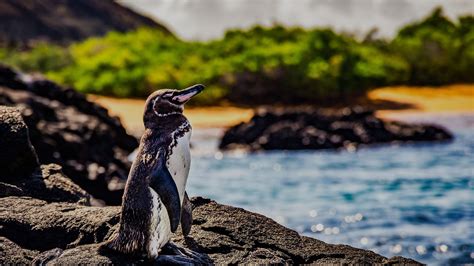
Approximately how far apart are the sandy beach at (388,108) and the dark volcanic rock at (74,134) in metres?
15.4

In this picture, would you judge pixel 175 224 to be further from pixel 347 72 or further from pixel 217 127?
pixel 347 72

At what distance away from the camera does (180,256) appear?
15.7ft

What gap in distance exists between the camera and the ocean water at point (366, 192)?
1155cm

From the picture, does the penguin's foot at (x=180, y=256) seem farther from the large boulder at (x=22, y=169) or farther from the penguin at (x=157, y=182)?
the large boulder at (x=22, y=169)

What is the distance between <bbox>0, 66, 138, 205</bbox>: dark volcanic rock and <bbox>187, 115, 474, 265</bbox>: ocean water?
7.74ft

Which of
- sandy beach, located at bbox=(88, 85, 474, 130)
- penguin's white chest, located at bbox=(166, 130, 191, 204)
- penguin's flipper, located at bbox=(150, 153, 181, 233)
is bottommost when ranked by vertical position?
penguin's flipper, located at bbox=(150, 153, 181, 233)

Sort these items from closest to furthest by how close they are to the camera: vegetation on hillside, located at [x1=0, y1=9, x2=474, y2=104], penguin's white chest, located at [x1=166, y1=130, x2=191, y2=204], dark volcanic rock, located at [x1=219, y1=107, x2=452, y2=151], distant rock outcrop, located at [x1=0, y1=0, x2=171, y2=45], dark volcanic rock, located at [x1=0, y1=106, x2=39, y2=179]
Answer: penguin's white chest, located at [x1=166, y1=130, x2=191, y2=204], dark volcanic rock, located at [x1=0, y1=106, x2=39, y2=179], dark volcanic rock, located at [x1=219, y1=107, x2=452, y2=151], vegetation on hillside, located at [x1=0, y1=9, x2=474, y2=104], distant rock outcrop, located at [x1=0, y1=0, x2=171, y2=45]

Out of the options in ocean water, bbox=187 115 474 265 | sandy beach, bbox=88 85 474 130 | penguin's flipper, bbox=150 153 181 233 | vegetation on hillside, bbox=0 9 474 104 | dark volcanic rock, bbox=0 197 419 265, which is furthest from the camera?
vegetation on hillside, bbox=0 9 474 104

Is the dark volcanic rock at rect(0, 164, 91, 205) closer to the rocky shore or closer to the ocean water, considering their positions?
the rocky shore

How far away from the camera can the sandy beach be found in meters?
34.2

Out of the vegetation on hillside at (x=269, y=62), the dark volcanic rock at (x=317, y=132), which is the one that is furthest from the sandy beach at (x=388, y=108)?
the dark volcanic rock at (x=317, y=132)

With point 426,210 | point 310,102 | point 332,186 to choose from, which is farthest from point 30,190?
point 310,102

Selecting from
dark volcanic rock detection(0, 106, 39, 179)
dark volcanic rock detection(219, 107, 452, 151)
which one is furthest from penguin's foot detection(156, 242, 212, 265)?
dark volcanic rock detection(219, 107, 452, 151)

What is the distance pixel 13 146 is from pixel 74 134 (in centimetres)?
740
